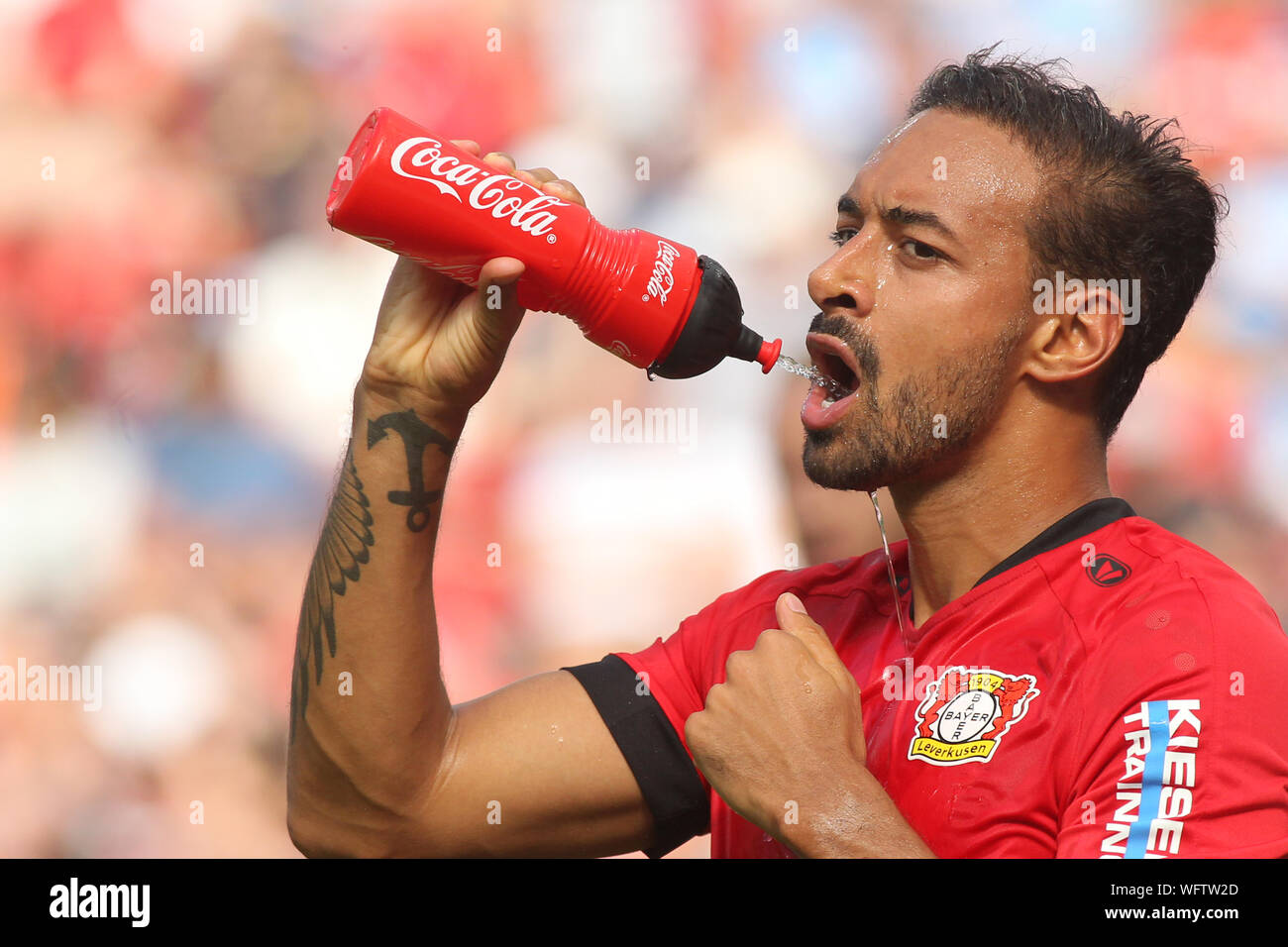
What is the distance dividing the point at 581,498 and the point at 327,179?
3.47 ft

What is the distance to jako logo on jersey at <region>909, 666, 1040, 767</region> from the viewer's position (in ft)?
4.38

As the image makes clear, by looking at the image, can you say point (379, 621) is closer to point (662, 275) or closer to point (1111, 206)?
point (662, 275)

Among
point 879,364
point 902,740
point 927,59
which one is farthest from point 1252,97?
point 902,740

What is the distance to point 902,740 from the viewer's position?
55.4 inches

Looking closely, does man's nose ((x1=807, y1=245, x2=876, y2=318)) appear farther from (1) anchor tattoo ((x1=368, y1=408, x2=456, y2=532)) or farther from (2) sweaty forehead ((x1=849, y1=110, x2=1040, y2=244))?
(1) anchor tattoo ((x1=368, y1=408, x2=456, y2=532))

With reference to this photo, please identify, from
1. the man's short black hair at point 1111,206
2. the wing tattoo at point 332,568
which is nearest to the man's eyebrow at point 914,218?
the man's short black hair at point 1111,206

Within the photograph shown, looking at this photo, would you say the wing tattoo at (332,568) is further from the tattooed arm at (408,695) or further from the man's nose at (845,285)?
the man's nose at (845,285)

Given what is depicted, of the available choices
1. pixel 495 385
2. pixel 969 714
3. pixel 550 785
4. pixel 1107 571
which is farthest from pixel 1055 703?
pixel 495 385

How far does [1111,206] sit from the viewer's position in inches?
64.9

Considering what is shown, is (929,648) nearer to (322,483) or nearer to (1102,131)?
(1102,131)

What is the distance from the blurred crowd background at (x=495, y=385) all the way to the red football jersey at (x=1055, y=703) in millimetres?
1247

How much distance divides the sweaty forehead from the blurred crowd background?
49.3 inches

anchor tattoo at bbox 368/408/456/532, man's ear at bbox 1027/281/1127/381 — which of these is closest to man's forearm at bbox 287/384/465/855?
anchor tattoo at bbox 368/408/456/532

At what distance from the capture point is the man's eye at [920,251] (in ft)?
5.23
